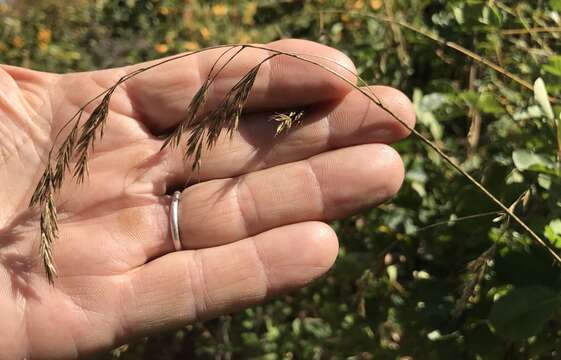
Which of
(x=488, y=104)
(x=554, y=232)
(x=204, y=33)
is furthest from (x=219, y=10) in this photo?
(x=554, y=232)

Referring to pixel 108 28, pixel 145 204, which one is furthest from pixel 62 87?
pixel 108 28

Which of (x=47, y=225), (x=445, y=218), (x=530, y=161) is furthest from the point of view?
(x=445, y=218)

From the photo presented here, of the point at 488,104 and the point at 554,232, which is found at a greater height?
the point at 488,104

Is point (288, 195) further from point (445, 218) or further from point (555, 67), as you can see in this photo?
point (555, 67)

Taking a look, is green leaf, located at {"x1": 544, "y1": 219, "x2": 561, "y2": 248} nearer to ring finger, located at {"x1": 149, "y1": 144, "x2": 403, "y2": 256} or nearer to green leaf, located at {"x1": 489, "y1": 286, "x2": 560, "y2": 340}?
green leaf, located at {"x1": 489, "y1": 286, "x2": 560, "y2": 340}

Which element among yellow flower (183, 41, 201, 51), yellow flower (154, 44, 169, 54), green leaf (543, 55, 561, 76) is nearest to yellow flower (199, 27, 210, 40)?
yellow flower (183, 41, 201, 51)

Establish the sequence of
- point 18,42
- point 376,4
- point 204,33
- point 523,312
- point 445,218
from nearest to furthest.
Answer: point 523,312 → point 445,218 → point 376,4 → point 204,33 → point 18,42
